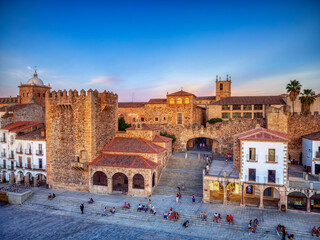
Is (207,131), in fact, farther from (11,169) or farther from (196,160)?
(11,169)

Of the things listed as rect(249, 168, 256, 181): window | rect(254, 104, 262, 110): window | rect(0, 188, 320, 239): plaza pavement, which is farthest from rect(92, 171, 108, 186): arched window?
rect(254, 104, 262, 110): window

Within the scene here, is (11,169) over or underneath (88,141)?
underneath

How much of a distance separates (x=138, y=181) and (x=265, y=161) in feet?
51.1

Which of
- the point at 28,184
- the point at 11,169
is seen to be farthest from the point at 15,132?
the point at 28,184

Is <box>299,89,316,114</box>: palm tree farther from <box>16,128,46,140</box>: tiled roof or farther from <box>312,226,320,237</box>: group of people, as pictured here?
<box>16,128,46,140</box>: tiled roof

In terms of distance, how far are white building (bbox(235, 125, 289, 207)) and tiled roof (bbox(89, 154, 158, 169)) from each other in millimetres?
10886

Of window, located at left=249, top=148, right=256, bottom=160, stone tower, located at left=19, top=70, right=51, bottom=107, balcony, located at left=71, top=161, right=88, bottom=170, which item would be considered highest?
stone tower, located at left=19, top=70, right=51, bottom=107

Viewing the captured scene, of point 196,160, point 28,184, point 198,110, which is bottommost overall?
point 28,184

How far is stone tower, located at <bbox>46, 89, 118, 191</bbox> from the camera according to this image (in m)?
29.3

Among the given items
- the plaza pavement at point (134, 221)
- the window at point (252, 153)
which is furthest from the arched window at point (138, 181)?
the window at point (252, 153)

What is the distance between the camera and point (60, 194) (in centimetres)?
2877

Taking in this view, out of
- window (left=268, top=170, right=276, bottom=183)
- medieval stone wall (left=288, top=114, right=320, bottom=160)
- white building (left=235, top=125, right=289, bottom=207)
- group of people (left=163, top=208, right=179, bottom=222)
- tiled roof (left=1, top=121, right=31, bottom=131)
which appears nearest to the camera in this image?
group of people (left=163, top=208, right=179, bottom=222)

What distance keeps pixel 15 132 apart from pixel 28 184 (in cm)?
833

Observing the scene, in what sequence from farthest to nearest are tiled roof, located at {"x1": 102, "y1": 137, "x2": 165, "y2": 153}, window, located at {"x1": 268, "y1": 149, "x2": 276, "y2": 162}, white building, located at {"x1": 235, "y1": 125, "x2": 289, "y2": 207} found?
tiled roof, located at {"x1": 102, "y1": 137, "x2": 165, "y2": 153} → window, located at {"x1": 268, "y1": 149, "x2": 276, "y2": 162} → white building, located at {"x1": 235, "y1": 125, "x2": 289, "y2": 207}
